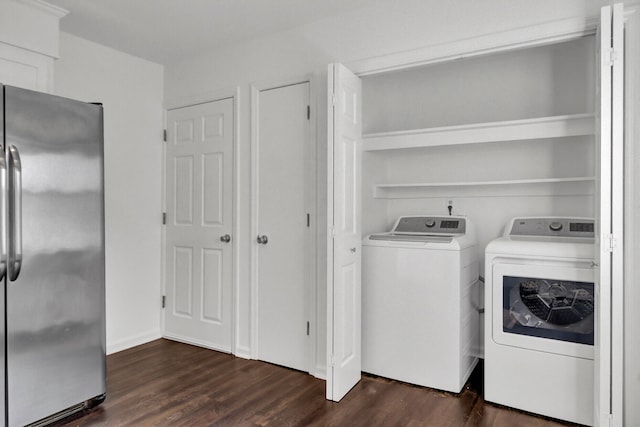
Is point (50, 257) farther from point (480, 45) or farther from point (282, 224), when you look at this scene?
point (480, 45)

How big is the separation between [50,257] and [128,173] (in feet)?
4.81

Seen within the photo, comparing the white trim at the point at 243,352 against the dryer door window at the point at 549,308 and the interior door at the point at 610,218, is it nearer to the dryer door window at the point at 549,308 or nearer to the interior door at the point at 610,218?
the dryer door window at the point at 549,308

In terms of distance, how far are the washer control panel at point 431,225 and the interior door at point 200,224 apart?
1395mm

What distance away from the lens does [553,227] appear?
2.80m

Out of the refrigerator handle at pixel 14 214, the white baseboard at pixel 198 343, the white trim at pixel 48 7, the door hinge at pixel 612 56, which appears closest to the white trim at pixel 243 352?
the white baseboard at pixel 198 343

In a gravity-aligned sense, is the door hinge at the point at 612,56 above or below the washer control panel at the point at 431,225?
above

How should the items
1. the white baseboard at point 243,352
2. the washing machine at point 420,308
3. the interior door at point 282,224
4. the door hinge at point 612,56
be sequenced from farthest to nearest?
the white baseboard at point 243,352 → the interior door at point 282,224 → the washing machine at point 420,308 → the door hinge at point 612,56

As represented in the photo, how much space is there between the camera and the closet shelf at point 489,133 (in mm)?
2457

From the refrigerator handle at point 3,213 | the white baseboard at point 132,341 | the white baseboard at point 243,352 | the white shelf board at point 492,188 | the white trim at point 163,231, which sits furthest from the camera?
the white trim at point 163,231

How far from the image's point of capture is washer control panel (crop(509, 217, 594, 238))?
268cm

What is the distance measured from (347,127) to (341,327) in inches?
49.2

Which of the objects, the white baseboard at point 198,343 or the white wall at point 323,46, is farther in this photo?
the white baseboard at point 198,343

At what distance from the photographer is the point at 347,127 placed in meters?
2.64

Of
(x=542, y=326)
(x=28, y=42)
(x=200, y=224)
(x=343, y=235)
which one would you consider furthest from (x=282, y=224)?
(x=28, y=42)
